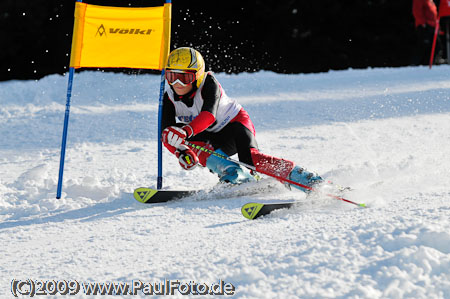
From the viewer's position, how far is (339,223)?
9.63 ft

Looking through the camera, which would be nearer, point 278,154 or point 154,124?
point 278,154

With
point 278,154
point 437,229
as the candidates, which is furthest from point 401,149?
point 437,229

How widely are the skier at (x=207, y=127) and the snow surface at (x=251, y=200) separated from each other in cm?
22

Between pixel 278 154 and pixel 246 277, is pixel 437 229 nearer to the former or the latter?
pixel 246 277

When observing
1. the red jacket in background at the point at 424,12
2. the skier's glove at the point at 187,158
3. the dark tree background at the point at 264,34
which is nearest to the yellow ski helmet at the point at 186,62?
the skier's glove at the point at 187,158

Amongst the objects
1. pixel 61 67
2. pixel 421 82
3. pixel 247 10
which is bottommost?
pixel 61 67

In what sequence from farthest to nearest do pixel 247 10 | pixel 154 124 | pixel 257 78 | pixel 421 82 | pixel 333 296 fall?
pixel 247 10
pixel 257 78
pixel 421 82
pixel 154 124
pixel 333 296

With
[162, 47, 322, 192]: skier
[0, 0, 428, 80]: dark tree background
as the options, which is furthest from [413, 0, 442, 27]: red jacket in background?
[162, 47, 322, 192]: skier

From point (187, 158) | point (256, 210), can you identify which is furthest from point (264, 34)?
point (256, 210)

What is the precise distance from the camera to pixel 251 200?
380cm

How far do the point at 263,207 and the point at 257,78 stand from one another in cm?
700

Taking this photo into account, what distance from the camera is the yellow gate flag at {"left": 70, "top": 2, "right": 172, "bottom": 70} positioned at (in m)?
4.01

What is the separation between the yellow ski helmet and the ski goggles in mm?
23

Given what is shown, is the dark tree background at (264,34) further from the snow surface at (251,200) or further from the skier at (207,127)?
the skier at (207,127)
